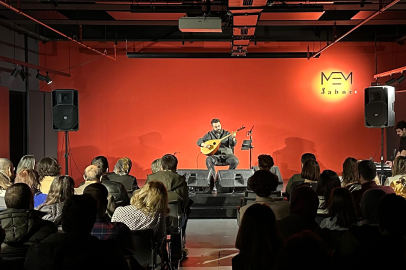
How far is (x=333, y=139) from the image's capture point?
11.5 meters

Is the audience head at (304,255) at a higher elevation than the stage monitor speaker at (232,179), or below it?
higher

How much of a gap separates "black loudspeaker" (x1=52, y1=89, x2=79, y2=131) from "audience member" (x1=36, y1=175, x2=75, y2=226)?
16.2 feet

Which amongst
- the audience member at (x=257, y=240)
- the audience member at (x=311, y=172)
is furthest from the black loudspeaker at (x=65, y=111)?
the audience member at (x=257, y=240)

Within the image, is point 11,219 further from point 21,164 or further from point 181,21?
point 181,21

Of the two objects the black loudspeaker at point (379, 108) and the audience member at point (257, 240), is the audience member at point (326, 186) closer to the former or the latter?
the audience member at point (257, 240)

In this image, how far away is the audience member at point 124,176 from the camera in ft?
19.3

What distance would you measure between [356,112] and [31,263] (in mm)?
10285

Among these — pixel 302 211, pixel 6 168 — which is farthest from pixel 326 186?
pixel 6 168

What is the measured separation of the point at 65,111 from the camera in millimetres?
8648

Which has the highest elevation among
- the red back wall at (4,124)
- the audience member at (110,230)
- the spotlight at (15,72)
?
the spotlight at (15,72)

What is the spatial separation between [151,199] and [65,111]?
17.8ft

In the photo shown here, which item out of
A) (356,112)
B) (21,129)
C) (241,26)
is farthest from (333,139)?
(21,129)

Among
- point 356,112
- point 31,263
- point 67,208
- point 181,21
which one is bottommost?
point 31,263

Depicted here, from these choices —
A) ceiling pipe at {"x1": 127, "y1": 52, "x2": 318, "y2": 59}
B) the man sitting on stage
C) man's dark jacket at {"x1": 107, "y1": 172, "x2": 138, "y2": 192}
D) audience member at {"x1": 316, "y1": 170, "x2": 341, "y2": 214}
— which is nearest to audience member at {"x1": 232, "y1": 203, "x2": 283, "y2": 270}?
audience member at {"x1": 316, "y1": 170, "x2": 341, "y2": 214}
